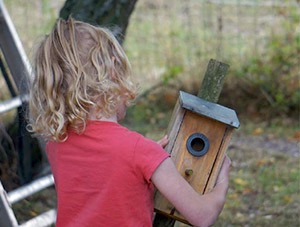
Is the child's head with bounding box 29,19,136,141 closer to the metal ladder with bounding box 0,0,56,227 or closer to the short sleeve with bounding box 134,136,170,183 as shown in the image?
the short sleeve with bounding box 134,136,170,183

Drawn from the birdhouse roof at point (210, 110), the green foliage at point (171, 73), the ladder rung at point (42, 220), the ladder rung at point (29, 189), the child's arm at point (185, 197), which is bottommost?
the ladder rung at point (42, 220)

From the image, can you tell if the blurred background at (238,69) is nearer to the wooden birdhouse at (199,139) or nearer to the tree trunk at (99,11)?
the tree trunk at (99,11)

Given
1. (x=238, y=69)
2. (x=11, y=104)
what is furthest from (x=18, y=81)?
(x=238, y=69)

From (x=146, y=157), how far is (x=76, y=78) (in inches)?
13.6

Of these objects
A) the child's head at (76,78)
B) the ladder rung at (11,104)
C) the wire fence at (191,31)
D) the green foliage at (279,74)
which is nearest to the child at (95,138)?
the child's head at (76,78)

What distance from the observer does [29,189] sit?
4.57 m

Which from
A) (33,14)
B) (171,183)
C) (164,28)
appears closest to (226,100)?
(164,28)

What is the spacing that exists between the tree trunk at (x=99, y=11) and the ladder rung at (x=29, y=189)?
972 mm

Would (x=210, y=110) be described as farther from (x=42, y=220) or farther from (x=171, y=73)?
(x=171, y=73)

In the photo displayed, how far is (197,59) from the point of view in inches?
316

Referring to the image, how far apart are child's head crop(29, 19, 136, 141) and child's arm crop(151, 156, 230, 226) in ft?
0.88

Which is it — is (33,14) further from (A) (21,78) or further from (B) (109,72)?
(B) (109,72)

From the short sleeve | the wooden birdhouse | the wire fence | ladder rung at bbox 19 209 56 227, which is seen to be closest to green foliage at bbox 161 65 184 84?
the wire fence

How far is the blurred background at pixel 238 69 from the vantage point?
642cm
